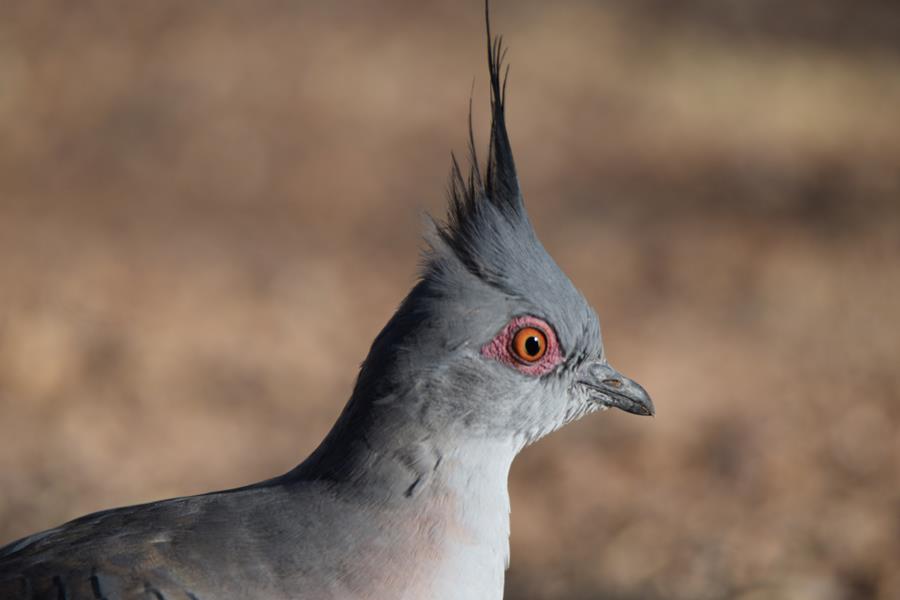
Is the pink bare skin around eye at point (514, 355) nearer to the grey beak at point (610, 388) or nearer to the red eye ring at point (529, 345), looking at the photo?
the red eye ring at point (529, 345)

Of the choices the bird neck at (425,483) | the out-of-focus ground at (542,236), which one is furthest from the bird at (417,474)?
the out-of-focus ground at (542,236)

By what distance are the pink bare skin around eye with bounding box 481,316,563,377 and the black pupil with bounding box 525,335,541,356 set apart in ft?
0.10

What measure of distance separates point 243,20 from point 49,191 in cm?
343

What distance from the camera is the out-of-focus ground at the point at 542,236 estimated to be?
6.99 metres

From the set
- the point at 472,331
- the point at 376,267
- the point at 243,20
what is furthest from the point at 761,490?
the point at 243,20

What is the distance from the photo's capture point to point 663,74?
1180cm

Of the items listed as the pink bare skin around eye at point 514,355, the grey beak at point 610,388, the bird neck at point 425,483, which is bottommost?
the bird neck at point 425,483

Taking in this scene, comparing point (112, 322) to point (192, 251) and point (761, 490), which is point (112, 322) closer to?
point (192, 251)

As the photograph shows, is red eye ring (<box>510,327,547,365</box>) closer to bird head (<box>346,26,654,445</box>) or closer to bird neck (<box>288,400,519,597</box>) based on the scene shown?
bird head (<box>346,26,654,445</box>)

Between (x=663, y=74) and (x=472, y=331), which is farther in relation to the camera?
(x=663, y=74)

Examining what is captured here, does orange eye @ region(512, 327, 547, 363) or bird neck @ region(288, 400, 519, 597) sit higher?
orange eye @ region(512, 327, 547, 363)

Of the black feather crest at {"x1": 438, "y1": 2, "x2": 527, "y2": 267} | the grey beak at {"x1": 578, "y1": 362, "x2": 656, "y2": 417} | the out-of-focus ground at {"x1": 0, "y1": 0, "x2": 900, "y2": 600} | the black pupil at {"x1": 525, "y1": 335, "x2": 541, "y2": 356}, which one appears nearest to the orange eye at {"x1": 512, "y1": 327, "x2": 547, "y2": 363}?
the black pupil at {"x1": 525, "y1": 335, "x2": 541, "y2": 356}

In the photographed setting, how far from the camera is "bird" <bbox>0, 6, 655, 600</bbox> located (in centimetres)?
309

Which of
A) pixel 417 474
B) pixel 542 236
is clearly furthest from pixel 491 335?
pixel 542 236
